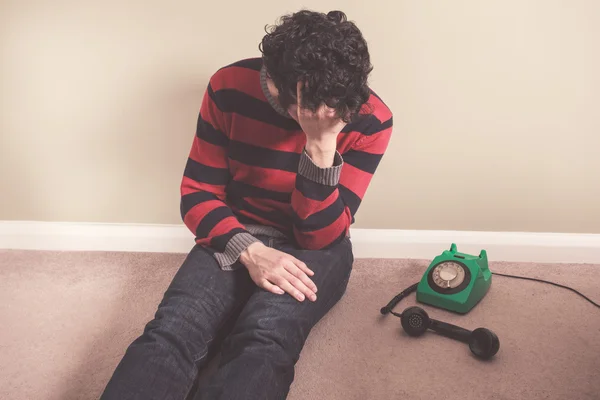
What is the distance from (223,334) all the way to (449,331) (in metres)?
0.50

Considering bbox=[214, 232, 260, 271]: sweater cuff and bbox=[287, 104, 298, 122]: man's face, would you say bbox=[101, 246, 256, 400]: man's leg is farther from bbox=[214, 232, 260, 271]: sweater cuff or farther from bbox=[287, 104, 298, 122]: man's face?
bbox=[287, 104, 298, 122]: man's face

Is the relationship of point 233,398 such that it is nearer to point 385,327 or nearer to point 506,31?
point 385,327

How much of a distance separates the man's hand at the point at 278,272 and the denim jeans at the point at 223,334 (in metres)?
0.02

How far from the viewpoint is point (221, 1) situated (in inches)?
53.3

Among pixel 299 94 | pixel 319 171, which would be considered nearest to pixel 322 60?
pixel 299 94

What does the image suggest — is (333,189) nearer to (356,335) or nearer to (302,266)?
(302,266)

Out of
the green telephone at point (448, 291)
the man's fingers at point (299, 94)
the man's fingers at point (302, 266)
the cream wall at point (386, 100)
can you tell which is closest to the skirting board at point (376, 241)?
the cream wall at point (386, 100)

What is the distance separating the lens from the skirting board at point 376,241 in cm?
156

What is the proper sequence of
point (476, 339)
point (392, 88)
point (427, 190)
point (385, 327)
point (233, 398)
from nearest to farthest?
point (233, 398), point (476, 339), point (385, 327), point (392, 88), point (427, 190)

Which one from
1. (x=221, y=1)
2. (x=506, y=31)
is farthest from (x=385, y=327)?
(x=221, y=1)

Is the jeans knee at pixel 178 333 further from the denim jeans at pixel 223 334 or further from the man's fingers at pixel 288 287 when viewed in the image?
the man's fingers at pixel 288 287

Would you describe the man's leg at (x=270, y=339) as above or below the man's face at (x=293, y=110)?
below

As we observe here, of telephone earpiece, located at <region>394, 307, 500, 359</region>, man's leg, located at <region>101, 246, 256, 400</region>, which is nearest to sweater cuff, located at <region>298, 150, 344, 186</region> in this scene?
man's leg, located at <region>101, 246, 256, 400</region>

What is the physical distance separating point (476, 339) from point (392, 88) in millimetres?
634
